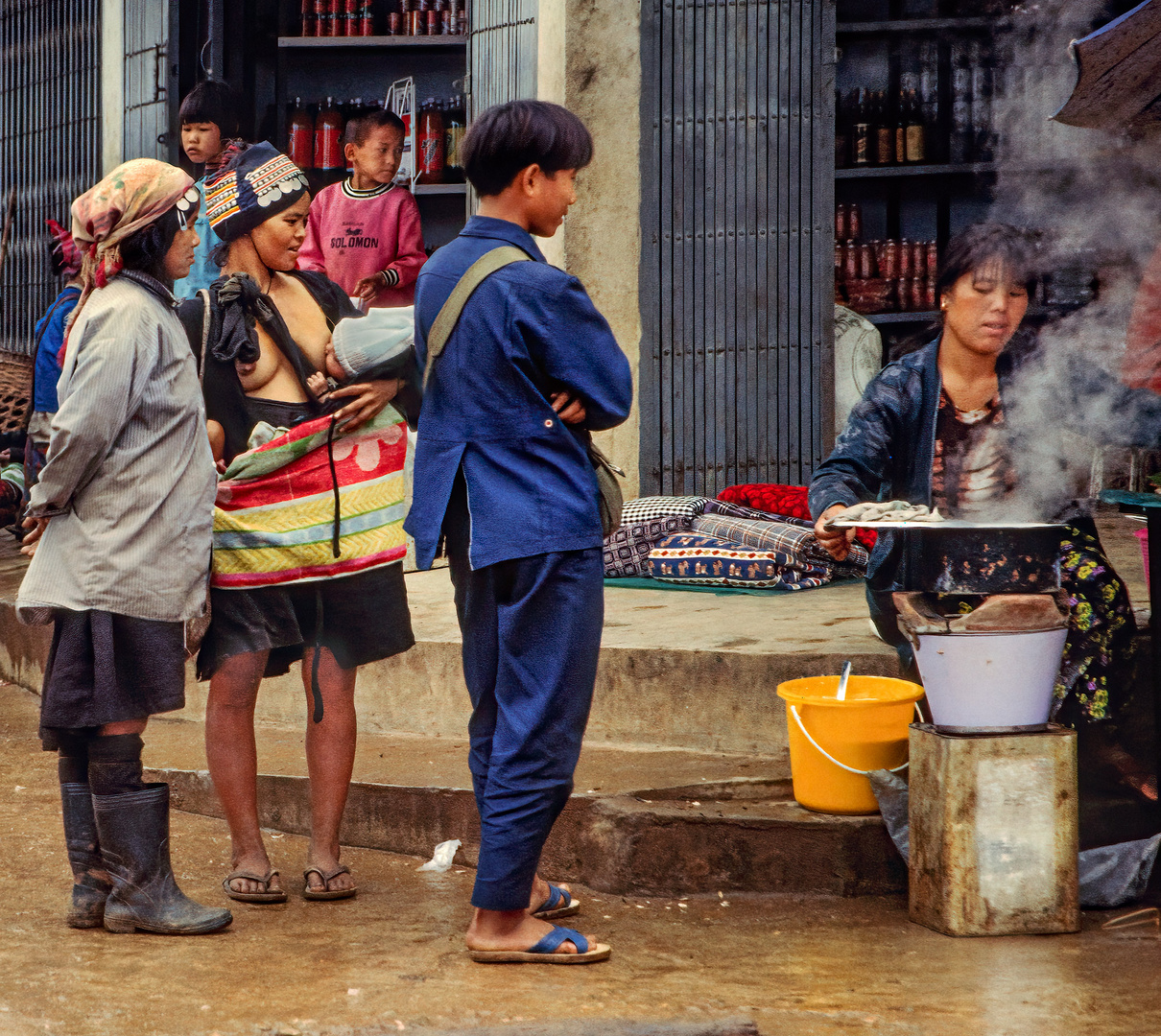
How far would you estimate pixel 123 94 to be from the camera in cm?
755

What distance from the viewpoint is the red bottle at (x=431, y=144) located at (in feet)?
26.4

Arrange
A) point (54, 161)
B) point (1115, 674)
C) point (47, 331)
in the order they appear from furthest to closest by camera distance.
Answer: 1. point (54, 161)
2. point (47, 331)
3. point (1115, 674)

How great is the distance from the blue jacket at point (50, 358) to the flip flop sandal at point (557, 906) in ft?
9.96

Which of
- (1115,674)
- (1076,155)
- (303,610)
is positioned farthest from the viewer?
(1076,155)

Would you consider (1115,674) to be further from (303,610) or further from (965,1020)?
(303,610)

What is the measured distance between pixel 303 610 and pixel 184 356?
70 cm

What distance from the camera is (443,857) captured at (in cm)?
391

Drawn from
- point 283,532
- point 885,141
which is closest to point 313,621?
point 283,532

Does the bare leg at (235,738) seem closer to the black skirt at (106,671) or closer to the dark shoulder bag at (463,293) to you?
the black skirt at (106,671)

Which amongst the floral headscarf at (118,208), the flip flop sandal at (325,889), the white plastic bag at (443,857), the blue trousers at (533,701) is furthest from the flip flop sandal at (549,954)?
the floral headscarf at (118,208)

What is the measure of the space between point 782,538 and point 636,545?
66cm

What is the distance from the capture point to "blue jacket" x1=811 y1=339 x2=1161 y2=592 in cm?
391

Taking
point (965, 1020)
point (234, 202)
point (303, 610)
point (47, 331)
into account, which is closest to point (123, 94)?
point (47, 331)

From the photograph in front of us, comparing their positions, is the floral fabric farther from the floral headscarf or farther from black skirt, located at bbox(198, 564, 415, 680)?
the floral headscarf
